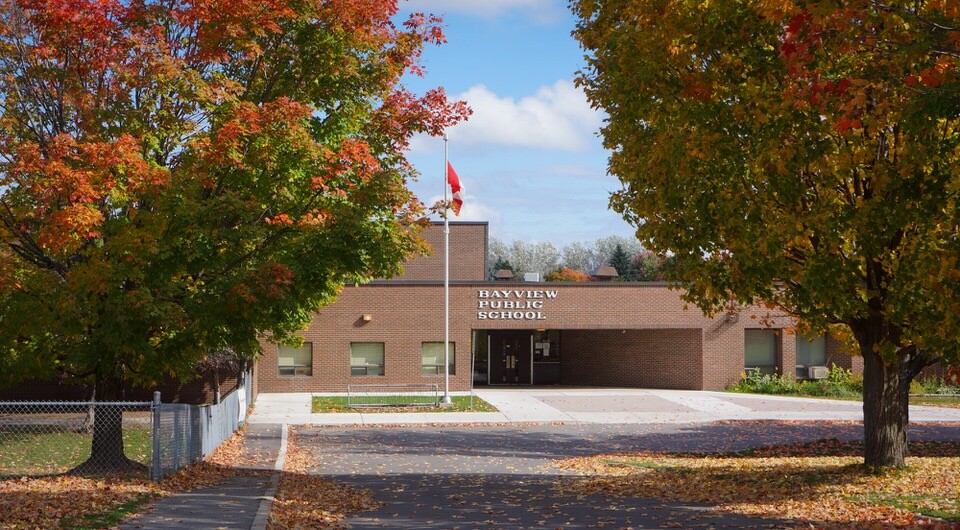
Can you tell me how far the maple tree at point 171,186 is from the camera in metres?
13.5

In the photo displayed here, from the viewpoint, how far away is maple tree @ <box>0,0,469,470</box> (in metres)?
13.5

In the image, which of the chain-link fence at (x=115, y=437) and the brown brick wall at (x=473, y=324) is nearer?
the chain-link fence at (x=115, y=437)

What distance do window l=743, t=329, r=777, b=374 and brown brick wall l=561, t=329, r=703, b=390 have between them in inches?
A: 91.9

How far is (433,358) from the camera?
130 feet

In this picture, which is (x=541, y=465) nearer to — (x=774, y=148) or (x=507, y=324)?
(x=774, y=148)

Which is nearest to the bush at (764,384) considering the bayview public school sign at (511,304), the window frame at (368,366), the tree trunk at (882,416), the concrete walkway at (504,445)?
the concrete walkway at (504,445)

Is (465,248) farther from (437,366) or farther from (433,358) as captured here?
(437,366)

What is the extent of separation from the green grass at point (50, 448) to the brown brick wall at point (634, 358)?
22.0 metres

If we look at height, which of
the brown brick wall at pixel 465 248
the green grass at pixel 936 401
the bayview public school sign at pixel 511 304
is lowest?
the green grass at pixel 936 401

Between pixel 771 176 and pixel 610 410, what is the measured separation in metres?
20.7

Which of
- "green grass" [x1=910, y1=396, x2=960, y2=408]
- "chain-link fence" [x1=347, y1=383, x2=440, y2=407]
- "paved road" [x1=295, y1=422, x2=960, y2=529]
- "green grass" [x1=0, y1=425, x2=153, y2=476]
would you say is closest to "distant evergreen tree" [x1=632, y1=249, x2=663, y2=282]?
"green grass" [x1=910, y1=396, x2=960, y2=408]

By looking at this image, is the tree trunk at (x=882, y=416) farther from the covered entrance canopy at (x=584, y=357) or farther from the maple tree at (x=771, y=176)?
the covered entrance canopy at (x=584, y=357)

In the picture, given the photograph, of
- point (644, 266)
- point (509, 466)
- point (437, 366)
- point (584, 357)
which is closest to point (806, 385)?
point (584, 357)

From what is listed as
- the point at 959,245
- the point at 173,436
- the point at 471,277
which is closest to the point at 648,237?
the point at 959,245
